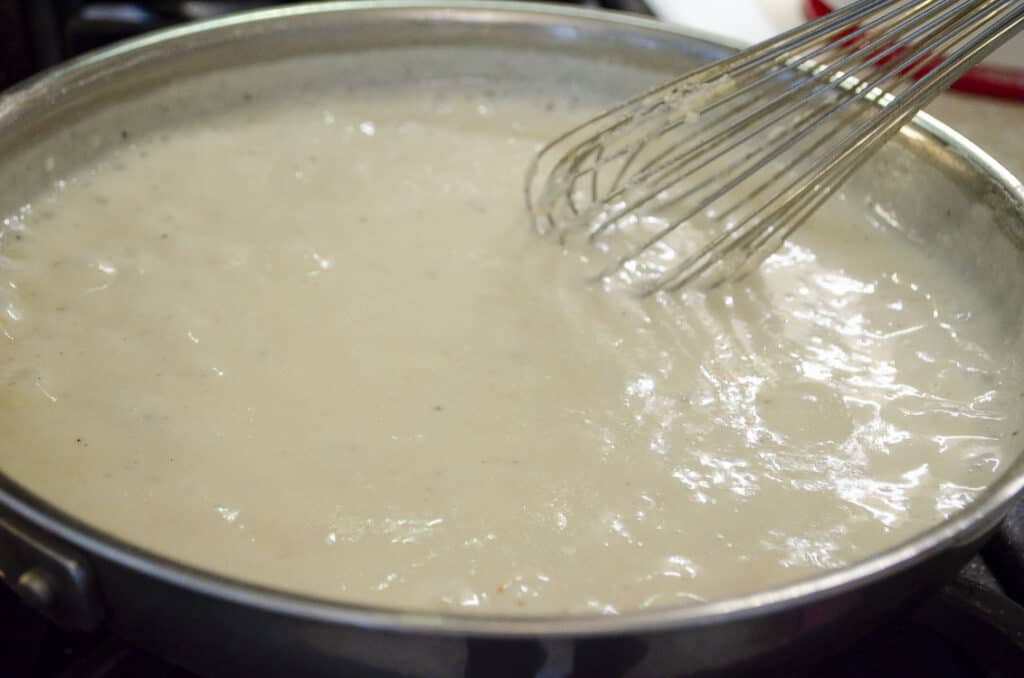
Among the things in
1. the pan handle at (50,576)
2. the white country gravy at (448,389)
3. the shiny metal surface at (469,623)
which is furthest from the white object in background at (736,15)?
the pan handle at (50,576)

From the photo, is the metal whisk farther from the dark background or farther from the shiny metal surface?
the dark background

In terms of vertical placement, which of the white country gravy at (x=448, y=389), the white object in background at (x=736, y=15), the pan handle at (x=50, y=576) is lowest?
the white country gravy at (x=448, y=389)

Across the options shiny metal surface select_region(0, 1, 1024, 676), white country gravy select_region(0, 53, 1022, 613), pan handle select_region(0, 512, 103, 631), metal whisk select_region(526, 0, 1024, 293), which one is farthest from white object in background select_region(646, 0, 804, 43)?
pan handle select_region(0, 512, 103, 631)

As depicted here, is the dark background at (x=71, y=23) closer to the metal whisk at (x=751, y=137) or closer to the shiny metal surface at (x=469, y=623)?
the metal whisk at (x=751, y=137)

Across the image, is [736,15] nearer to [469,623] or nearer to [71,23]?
[71,23]

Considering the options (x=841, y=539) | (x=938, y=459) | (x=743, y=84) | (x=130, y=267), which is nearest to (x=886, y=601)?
(x=841, y=539)
